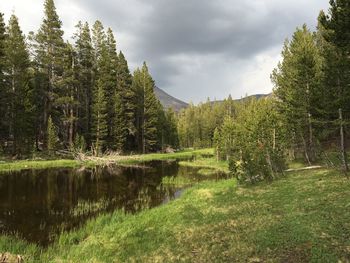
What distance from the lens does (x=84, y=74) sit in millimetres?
60562

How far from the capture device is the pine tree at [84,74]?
Result: 5847cm

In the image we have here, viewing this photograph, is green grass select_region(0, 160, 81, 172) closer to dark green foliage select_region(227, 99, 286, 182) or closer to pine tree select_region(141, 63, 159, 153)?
dark green foliage select_region(227, 99, 286, 182)

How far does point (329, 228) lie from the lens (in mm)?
10258

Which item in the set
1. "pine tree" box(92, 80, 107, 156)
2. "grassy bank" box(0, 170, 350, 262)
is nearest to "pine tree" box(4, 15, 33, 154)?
"pine tree" box(92, 80, 107, 156)

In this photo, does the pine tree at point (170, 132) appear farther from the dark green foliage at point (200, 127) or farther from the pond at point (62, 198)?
the pond at point (62, 198)

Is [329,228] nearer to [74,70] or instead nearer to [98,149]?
[98,149]

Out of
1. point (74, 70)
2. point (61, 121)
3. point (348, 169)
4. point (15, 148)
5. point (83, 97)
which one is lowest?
point (348, 169)

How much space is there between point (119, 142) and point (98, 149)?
24.6 feet

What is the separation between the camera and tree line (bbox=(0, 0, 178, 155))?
45156mm

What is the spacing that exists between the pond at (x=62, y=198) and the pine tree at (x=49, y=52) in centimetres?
2302

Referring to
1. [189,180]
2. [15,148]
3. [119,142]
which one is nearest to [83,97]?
[119,142]

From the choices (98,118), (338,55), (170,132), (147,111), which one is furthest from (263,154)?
(170,132)

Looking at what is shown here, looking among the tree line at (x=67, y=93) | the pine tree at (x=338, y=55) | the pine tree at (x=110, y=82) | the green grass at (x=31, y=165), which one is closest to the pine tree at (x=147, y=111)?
the tree line at (x=67, y=93)

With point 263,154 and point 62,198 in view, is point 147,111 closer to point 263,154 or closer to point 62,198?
point 263,154
